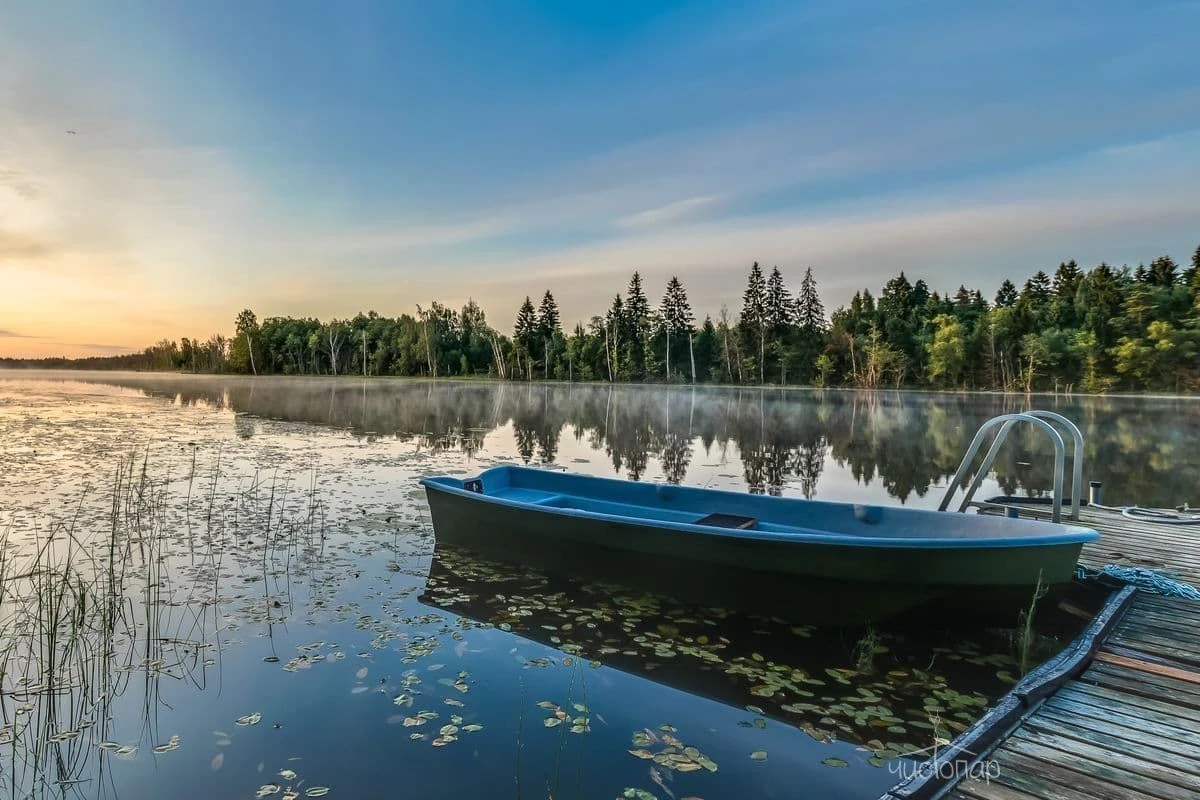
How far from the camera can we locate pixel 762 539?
16.1 ft

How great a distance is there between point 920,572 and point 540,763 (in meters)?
2.95

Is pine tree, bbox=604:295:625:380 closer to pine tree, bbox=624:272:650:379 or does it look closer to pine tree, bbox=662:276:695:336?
pine tree, bbox=624:272:650:379

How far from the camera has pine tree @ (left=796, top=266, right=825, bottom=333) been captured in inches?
2714

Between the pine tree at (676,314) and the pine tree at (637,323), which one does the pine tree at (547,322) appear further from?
the pine tree at (676,314)

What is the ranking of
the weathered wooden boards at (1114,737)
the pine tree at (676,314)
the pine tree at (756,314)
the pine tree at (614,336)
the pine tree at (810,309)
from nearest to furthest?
the weathered wooden boards at (1114,737) → the pine tree at (756,314) → the pine tree at (810,309) → the pine tree at (614,336) → the pine tree at (676,314)

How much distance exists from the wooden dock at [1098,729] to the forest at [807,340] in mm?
56067

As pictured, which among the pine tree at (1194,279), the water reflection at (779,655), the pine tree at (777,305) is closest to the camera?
the water reflection at (779,655)

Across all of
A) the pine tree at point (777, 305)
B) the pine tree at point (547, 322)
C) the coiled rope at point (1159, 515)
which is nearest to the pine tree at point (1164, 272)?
the pine tree at point (777, 305)

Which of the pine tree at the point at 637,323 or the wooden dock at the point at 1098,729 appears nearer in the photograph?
the wooden dock at the point at 1098,729


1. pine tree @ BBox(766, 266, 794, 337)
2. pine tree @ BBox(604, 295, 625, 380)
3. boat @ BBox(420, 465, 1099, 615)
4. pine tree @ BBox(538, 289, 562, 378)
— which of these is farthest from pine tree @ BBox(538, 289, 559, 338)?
boat @ BBox(420, 465, 1099, 615)

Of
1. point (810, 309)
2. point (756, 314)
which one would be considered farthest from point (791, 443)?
point (810, 309)

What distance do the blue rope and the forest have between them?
54209mm

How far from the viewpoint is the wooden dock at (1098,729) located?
8.66 feet

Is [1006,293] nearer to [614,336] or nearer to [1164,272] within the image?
[1164,272]
